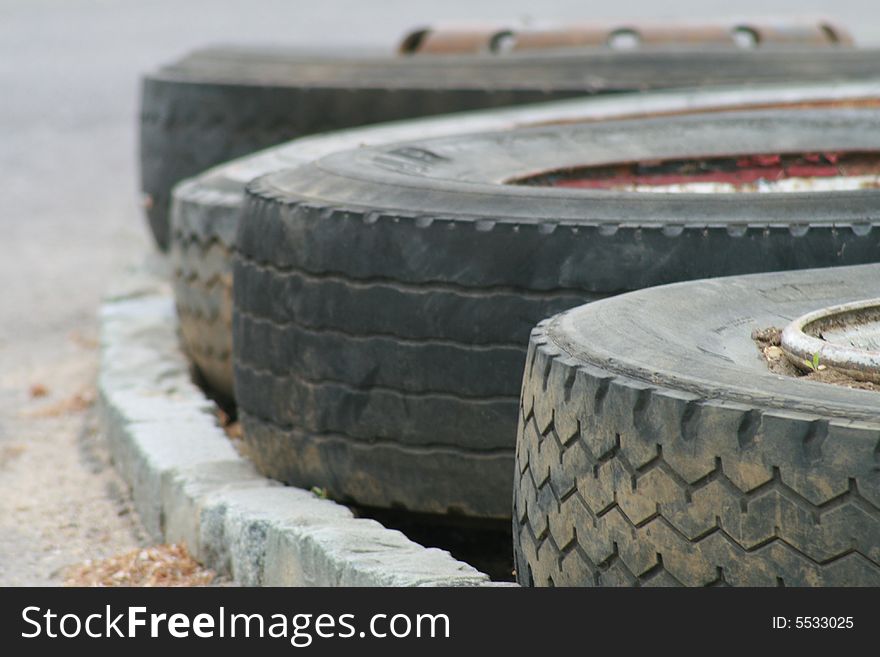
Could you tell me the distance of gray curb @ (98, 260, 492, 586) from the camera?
2084mm

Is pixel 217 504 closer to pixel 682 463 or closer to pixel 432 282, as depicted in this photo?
pixel 432 282

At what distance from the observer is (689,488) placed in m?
1.51

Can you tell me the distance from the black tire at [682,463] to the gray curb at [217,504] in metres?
0.30

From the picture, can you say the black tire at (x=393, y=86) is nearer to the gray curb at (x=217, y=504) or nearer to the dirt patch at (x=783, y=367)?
the gray curb at (x=217, y=504)

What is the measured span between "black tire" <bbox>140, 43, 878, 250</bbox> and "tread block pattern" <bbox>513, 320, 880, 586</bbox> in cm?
280

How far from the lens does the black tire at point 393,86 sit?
441cm

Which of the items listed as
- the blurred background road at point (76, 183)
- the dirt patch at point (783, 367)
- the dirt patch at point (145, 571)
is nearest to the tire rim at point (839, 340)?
the dirt patch at point (783, 367)

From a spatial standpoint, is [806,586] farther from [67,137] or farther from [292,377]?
[67,137]

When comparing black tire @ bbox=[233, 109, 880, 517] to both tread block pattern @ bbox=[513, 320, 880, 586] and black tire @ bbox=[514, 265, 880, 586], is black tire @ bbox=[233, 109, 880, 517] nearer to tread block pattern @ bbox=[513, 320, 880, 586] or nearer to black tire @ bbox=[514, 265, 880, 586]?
black tire @ bbox=[514, 265, 880, 586]

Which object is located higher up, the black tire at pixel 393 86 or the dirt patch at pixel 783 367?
the dirt patch at pixel 783 367

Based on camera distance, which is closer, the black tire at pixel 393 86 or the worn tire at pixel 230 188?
the worn tire at pixel 230 188

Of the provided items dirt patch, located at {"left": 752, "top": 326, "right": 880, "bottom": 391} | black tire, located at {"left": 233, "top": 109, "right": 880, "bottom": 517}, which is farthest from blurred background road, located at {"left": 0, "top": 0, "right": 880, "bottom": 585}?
dirt patch, located at {"left": 752, "top": 326, "right": 880, "bottom": 391}

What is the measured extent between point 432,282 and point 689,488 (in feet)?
2.69

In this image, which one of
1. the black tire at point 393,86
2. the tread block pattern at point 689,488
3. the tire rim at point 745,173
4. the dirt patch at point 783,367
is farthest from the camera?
the black tire at point 393,86
